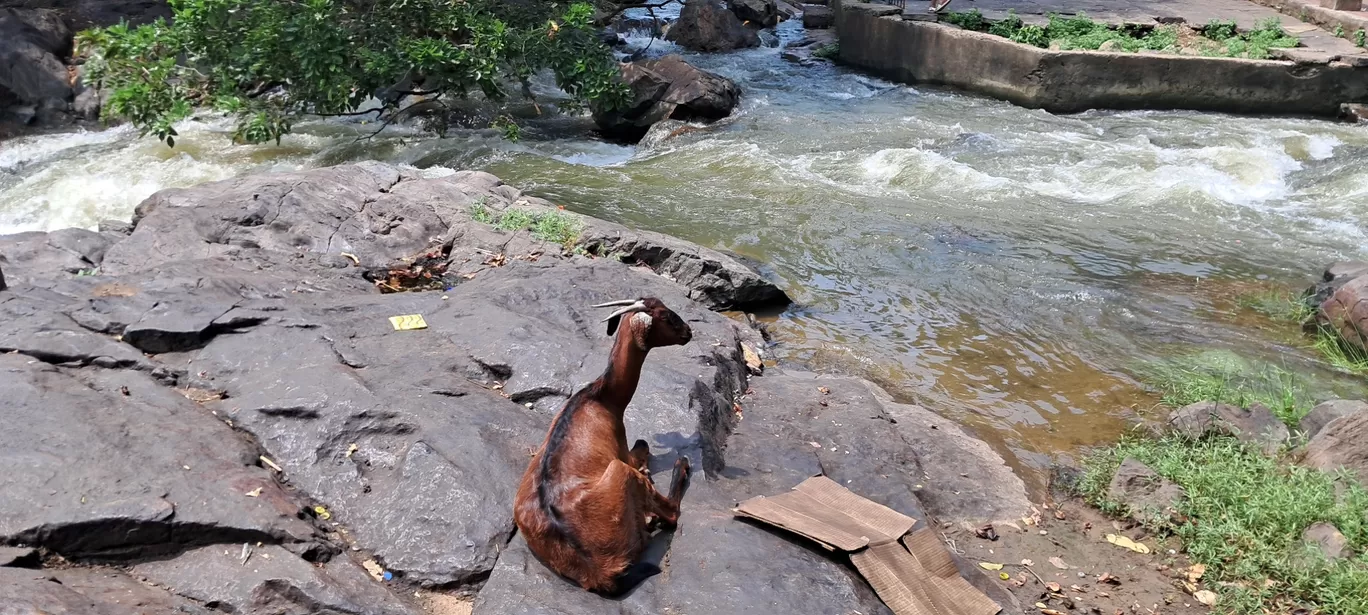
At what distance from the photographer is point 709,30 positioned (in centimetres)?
2119

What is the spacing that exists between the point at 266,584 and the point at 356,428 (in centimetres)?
108

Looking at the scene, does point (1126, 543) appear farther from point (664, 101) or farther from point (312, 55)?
point (664, 101)

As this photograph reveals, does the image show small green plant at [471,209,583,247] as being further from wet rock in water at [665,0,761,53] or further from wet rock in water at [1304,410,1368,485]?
wet rock in water at [665,0,761,53]

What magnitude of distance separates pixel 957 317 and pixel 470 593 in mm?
Result: 5233

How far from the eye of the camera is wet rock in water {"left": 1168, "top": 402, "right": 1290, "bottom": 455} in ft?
19.5

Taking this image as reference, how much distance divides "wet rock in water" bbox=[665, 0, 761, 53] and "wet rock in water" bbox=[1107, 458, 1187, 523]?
16.8m

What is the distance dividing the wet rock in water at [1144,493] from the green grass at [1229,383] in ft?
3.60

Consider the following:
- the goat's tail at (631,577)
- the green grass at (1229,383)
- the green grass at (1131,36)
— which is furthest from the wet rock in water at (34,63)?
the green grass at (1229,383)

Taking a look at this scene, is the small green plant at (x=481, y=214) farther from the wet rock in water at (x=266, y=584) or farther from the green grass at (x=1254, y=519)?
the green grass at (x=1254, y=519)

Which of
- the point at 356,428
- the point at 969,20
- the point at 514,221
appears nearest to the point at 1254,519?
the point at 356,428

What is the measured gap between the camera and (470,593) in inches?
157

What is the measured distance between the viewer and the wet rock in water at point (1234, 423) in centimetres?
594

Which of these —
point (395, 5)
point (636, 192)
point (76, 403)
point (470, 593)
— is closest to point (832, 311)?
point (636, 192)

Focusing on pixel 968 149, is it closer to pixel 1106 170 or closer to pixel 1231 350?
pixel 1106 170
